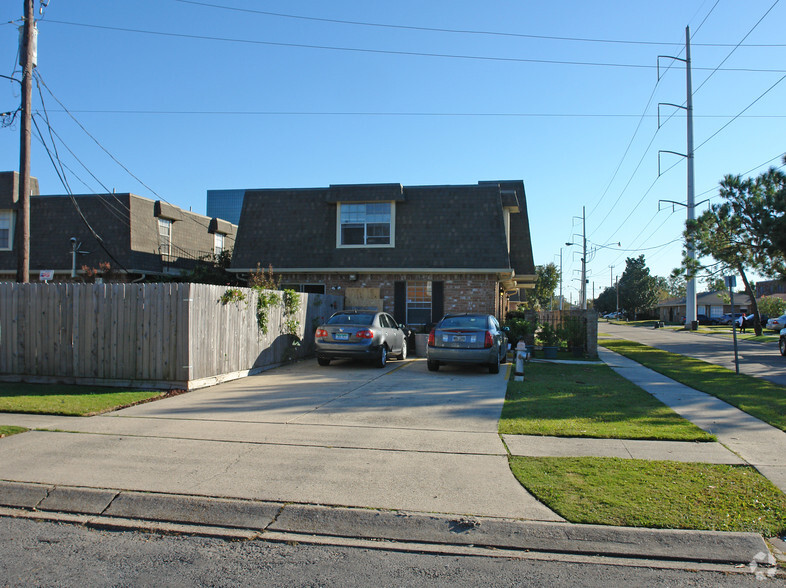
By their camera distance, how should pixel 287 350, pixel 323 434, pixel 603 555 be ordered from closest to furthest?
pixel 603 555 → pixel 323 434 → pixel 287 350

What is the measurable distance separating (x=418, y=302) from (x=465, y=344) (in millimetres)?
7515

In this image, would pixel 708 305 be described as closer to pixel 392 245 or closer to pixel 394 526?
pixel 392 245

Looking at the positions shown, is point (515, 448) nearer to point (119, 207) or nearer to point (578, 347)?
point (578, 347)

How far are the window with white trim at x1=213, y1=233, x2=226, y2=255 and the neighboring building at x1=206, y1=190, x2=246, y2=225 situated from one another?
2705 inches

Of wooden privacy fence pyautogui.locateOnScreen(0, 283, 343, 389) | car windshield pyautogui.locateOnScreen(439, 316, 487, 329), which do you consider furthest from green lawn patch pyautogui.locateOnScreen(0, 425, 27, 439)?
car windshield pyautogui.locateOnScreen(439, 316, 487, 329)

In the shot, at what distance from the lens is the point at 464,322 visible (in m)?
13.3

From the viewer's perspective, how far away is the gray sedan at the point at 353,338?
44.1ft

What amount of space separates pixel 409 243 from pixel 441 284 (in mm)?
1936

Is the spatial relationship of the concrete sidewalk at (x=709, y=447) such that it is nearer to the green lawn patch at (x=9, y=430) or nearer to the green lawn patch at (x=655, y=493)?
the green lawn patch at (x=655, y=493)

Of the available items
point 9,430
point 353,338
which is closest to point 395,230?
point 353,338

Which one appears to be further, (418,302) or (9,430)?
(418,302)

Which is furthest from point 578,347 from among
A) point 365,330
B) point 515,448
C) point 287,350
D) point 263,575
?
point 263,575

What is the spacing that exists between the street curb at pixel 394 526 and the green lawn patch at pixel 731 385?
4884 mm

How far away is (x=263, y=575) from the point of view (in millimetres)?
3758
